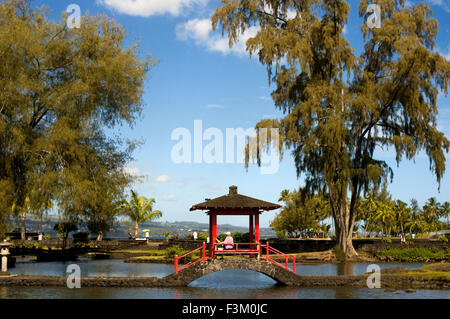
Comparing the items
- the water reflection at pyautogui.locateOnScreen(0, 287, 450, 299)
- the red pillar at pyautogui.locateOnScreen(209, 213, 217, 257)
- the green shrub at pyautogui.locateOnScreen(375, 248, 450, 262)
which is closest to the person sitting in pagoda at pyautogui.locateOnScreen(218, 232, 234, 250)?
the red pillar at pyautogui.locateOnScreen(209, 213, 217, 257)

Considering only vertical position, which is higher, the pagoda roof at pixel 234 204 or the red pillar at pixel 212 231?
the pagoda roof at pixel 234 204

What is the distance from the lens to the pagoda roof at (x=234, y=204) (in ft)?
→ 76.1

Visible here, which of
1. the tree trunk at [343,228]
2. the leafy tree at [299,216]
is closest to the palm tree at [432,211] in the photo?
the leafy tree at [299,216]

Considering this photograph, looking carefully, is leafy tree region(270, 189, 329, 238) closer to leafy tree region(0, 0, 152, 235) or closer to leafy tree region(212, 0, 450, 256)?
leafy tree region(212, 0, 450, 256)

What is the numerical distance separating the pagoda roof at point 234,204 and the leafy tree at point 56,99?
6029 mm

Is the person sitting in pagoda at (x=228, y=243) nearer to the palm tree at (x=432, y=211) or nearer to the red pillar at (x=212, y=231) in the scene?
the red pillar at (x=212, y=231)

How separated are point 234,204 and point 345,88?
64.9ft

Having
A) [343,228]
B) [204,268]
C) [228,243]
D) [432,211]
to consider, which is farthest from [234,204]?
[432,211]

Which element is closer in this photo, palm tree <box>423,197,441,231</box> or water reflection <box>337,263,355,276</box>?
water reflection <box>337,263,355,276</box>

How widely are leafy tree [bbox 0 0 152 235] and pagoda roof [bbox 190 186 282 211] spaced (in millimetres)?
6029

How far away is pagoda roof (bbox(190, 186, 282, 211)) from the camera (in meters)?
23.2

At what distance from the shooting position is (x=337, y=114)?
37.2 metres

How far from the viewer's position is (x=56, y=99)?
24.8 metres
